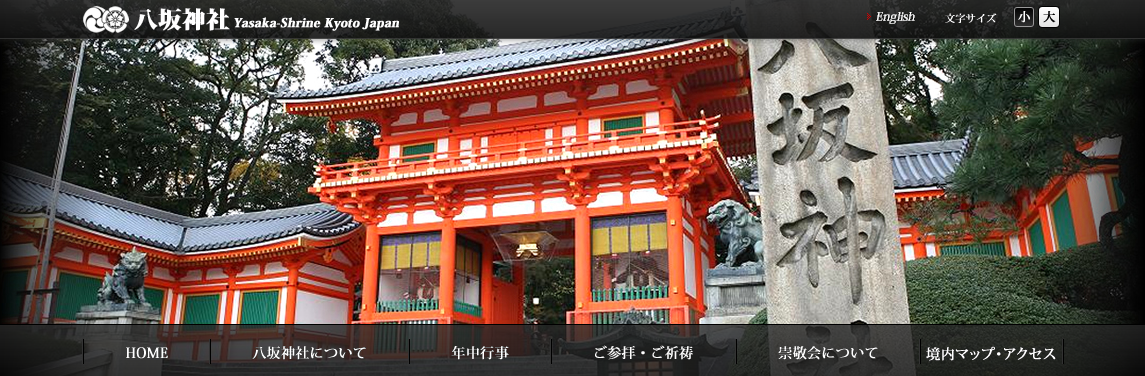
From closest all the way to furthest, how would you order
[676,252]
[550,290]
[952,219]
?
[952,219] → [676,252] → [550,290]

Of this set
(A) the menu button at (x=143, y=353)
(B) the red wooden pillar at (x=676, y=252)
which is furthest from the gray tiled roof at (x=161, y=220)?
(B) the red wooden pillar at (x=676, y=252)

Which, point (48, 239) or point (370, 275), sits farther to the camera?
point (370, 275)

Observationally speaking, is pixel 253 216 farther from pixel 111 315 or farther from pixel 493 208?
pixel 111 315

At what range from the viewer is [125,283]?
1064 centimetres

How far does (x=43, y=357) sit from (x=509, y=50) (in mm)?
11480

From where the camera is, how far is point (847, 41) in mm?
4973

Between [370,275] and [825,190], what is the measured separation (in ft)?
39.2

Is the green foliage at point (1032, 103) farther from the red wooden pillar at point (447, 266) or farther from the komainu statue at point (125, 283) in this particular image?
the komainu statue at point (125, 283)

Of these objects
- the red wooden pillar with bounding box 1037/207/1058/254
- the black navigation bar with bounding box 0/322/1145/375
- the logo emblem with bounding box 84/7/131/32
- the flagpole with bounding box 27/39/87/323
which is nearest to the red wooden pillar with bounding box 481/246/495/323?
the black navigation bar with bounding box 0/322/1145/375

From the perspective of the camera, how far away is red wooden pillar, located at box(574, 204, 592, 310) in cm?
1355

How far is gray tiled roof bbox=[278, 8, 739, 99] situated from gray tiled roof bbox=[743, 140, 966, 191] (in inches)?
122

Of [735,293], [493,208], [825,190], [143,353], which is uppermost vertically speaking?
[493,208]

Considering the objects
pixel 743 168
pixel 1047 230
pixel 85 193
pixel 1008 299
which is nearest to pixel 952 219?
pixel 1047 230

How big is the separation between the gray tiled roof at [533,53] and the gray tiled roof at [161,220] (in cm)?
317
